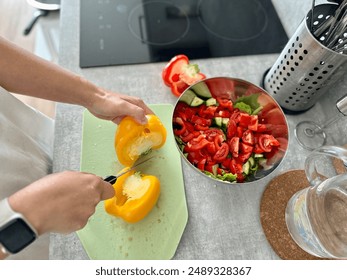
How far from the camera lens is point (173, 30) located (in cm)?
100

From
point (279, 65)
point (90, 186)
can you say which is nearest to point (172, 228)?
point (90, 186)

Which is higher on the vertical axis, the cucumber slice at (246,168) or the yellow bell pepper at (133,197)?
the cucumber slice at (246,168)

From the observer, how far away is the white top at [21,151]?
2.21ft

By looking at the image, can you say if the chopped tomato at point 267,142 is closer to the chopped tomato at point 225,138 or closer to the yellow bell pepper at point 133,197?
the chopped tomato at point 225,138

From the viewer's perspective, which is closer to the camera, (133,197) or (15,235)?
(15,235)

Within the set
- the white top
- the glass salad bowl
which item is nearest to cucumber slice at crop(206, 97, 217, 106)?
the glass salad bowl

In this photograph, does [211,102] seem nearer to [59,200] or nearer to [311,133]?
[311,133]

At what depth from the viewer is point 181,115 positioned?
0.77 metres

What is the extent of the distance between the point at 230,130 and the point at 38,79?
436 mm

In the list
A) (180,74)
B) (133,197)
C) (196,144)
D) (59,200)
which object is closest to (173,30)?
(180,74)

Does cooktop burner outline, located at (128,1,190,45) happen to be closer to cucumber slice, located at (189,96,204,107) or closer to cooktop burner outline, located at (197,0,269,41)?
cooktop burner outline, located at (197,0,269,41)

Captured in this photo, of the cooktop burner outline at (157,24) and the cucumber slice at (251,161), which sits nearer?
the cucumber slice at (251,161)

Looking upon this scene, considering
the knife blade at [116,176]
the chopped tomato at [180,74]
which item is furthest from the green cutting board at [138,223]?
the chopped tomato at [180,74]

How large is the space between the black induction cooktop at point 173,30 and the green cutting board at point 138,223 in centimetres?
23
